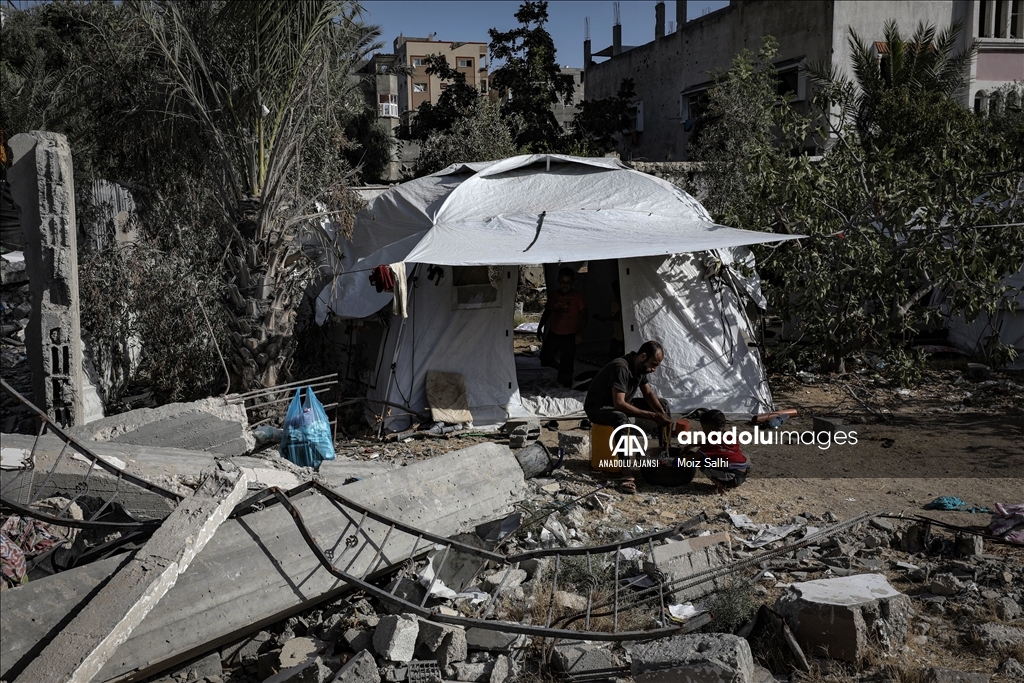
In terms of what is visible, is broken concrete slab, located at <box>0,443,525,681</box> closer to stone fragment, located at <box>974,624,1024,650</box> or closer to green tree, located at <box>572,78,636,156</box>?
stone fragment, located at <box>974,624,1024,650</box>

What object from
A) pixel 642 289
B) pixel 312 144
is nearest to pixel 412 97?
pixel 312 144

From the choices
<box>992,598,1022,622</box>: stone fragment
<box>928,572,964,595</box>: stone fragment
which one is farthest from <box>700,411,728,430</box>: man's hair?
<box>992,598,1022,622</box>: stone fragment

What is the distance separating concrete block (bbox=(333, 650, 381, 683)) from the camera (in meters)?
Result: 3.97

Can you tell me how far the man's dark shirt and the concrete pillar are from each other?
4545 millimetres

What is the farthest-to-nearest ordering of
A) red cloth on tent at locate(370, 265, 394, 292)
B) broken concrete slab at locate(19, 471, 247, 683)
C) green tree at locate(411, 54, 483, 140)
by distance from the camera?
green tree at locate(411, 54, 483, 140)
red cloth on tent at locate(370, 265, 394, 292)
broken concrete slab at locate(19, 471, 247, 683)

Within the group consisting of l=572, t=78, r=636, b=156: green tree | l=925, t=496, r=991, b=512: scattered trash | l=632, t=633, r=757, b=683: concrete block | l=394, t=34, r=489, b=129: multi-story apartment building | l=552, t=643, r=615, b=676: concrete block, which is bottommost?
l=552, t=643, r=615, b=676: concrete block

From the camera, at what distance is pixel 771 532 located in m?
6.05

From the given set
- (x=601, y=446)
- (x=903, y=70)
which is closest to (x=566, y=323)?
(x=601, y=446)

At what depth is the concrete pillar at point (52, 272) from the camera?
751 cm

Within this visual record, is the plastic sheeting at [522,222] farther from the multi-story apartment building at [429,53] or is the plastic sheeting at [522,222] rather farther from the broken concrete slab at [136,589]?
the multi-story apartment building at [429,53]

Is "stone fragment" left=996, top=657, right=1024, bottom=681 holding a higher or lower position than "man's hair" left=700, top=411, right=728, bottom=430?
lower

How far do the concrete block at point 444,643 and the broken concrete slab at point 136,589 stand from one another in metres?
1.17

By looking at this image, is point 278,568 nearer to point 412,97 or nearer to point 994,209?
point 994,209

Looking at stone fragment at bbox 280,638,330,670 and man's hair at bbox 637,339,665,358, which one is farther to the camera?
man's hair at bbox 637,339,665,358
